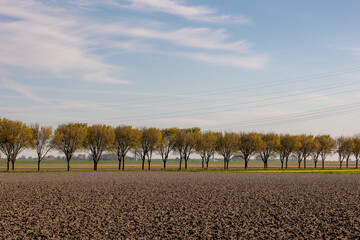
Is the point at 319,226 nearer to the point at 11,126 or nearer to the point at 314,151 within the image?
the point at 11,126

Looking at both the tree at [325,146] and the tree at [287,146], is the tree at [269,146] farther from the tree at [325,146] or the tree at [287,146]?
the tree at [325,146]

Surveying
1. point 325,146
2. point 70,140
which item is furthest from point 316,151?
point 70,140

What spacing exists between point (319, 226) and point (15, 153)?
95.5 m

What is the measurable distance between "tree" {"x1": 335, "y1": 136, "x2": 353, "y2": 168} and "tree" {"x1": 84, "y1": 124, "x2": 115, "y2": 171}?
9901cm

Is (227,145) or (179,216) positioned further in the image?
(227,145)

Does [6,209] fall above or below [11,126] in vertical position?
below

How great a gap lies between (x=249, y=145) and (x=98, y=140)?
53.7 meters

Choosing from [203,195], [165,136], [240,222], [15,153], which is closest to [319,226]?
[240,222]

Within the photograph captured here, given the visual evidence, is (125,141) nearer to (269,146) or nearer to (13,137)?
(13,137)

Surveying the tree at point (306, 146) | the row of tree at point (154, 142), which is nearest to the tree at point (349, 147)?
the row of tree at point (154, 142)

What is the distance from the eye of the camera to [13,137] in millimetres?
101688

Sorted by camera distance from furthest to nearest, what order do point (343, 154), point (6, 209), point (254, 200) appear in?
point (343, 154) < point (254, 200) < point (6, 209)

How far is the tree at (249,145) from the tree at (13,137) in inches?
2790

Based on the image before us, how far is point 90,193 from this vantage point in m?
41.8
